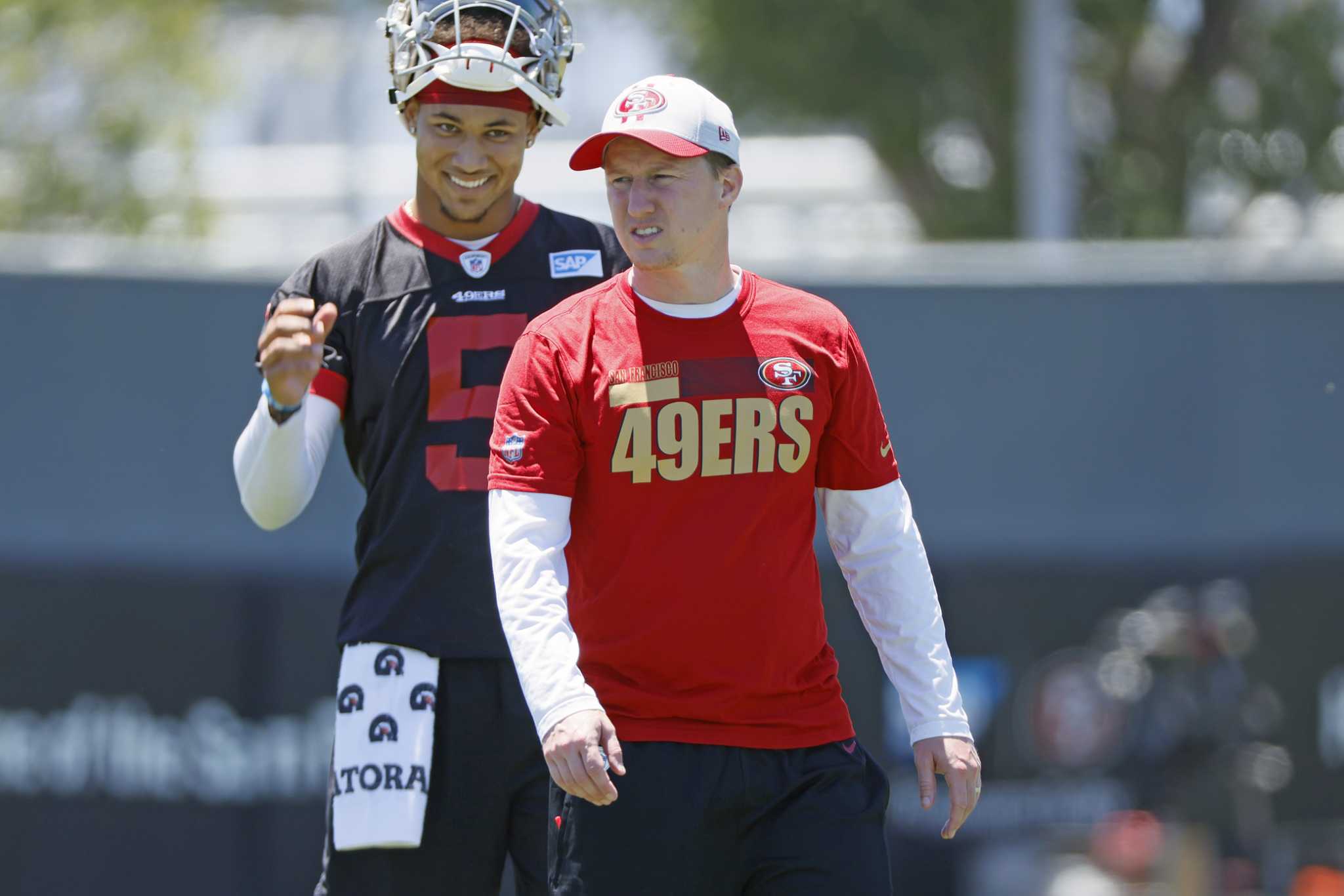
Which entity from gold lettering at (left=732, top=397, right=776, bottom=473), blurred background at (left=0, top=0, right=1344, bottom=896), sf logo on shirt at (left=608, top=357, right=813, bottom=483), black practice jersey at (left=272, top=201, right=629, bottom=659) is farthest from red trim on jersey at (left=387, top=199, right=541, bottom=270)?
blurred background at (left=0, top=0, right=1344, bottom=896)

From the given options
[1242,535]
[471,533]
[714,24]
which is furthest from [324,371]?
[714,24]

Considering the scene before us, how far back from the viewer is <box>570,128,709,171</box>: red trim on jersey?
291 cm

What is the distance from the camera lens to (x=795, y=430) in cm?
296

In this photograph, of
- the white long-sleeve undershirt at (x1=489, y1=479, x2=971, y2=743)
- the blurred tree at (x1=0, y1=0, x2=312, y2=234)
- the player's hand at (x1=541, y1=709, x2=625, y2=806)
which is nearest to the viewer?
the player's hand at (x1=541, y1=709, x2=625, y2=806)

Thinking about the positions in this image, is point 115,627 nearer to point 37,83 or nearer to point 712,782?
point 712,782

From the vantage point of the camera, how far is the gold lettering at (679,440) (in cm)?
289

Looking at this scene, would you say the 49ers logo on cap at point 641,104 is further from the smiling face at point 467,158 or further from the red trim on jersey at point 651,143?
the smiling face at point 467,158

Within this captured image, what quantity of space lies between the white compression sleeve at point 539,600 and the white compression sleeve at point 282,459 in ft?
1.76

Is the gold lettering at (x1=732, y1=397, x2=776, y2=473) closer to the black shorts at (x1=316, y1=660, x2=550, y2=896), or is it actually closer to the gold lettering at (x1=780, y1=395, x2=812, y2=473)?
the gold lettering at (x1=780, y1=395, x2=812, y2=473)

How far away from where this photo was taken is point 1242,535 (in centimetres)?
723

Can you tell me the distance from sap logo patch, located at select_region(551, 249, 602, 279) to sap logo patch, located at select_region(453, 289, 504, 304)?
12 centimetres

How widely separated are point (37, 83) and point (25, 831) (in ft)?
28.7

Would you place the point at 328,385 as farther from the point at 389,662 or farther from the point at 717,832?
the point at 717,832

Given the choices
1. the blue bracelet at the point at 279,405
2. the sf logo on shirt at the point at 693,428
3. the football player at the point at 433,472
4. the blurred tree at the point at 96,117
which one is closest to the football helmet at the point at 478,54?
the football player at the point at 433,472
